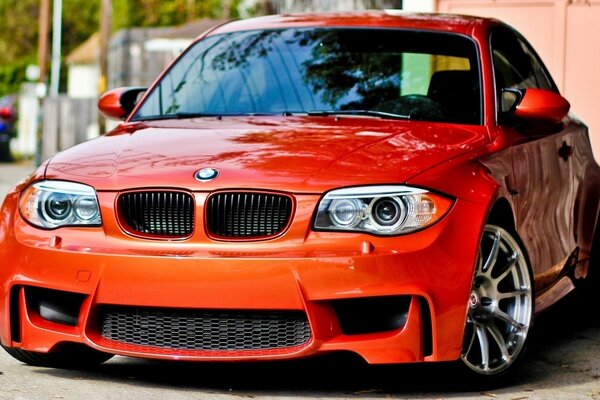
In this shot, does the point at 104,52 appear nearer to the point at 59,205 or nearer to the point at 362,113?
the point at 362,113

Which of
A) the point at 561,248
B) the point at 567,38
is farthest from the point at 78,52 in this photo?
the point at 561,248

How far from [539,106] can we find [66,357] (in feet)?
7.41

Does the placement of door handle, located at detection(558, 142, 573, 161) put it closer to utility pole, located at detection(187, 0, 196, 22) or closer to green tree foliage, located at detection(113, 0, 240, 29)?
green tree foliage, located at detection(113, 0, 240, 29)

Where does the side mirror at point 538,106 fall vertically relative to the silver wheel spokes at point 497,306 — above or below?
above

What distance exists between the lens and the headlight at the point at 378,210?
217 inches

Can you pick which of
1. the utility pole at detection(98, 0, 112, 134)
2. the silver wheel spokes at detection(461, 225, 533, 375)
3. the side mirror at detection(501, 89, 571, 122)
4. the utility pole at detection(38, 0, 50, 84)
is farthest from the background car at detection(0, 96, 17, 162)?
the silver wheel spokes at detection(461, 225, 533, 375)

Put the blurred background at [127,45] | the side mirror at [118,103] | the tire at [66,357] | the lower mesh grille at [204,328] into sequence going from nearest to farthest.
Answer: the lower mesh grille at [204,328], the tire at [66,357], the side mirror at [118,103], the blurred background at [127,45]

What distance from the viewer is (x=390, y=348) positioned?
553cm

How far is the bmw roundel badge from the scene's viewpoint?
5652 mm

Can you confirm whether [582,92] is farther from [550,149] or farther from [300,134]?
[300,134]

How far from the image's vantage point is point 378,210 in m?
5.56

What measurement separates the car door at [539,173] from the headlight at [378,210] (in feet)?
2.50

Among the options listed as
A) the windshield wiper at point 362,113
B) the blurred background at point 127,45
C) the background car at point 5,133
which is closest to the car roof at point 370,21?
the windshield wiper at point 362,113

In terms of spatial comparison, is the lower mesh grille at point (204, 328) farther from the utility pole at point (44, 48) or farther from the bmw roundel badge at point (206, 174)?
the utility pole at point (44, 48)
